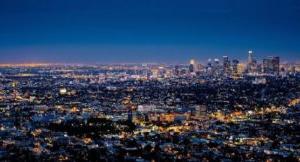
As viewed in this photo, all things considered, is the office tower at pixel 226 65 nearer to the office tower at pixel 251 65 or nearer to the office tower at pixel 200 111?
the office tower at pixel 251 65

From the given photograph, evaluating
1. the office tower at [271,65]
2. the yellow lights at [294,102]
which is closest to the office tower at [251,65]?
the office tower at [271,65]

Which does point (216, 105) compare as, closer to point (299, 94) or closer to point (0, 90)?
point (299, 94)

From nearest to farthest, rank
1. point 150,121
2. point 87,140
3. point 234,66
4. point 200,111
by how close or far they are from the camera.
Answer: point 87,140, point 150,121, point 200,111, point 234,66

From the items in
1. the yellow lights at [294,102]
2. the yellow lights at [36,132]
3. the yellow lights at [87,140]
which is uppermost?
the yellow lights at [294,102]

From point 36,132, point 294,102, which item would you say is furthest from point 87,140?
point 294,102

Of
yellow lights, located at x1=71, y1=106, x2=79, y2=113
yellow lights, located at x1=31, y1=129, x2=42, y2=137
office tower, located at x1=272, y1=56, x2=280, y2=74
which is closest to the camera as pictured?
yellow lights, located at x1=31, y1=129, x2=42, y2=137

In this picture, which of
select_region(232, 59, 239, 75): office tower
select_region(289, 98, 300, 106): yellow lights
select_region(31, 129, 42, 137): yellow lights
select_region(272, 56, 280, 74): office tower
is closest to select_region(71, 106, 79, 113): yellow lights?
select_region(31, 129, 42, 137): yellow lights

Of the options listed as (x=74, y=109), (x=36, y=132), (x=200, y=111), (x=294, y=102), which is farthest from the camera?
(x=294, y=102)

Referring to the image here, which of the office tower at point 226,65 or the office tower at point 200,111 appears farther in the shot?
the office tower at point 226,65

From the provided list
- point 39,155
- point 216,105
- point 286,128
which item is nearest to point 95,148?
point 39,155

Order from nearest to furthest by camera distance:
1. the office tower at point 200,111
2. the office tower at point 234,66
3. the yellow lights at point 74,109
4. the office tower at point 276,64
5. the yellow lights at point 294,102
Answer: the office tower at point 200,111
the yellow lights at point 74,109
the yellow lights at point 294,102
the office tower at point 234,66
the office tower at point 276,64

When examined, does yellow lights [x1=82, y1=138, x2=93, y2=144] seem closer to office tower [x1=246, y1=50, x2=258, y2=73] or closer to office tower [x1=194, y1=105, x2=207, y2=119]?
office tower [x1=194, y1=105, x2=207, y2=119]

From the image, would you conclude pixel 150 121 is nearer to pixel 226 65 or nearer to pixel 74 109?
pixel 74 109
